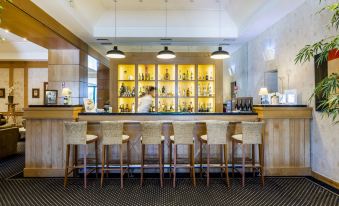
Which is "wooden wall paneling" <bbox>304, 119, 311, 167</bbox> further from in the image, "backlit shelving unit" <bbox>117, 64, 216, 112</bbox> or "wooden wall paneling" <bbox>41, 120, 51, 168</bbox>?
"wooden wall paneling" <bbox>41, 120, 51, 168</bbox>

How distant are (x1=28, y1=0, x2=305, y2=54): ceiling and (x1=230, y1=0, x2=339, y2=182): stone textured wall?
0.48 metres

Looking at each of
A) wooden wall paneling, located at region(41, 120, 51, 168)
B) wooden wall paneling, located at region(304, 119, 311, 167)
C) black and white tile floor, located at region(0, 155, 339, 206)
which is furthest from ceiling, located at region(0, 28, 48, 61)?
wooden wall paneling, located at region(304, 119, 311, 167)

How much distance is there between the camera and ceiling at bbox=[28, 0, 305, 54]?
5828 millimetres

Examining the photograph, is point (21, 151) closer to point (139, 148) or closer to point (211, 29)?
point (139, 148)

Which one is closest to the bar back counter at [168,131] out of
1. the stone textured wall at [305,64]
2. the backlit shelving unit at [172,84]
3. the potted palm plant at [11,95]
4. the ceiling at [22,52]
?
the stone textured wall at [305,64]

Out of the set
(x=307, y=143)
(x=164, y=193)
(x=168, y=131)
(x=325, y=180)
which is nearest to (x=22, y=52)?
(x=168, y=131)

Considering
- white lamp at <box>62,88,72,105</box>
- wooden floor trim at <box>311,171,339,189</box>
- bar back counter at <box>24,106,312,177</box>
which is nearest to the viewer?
wooden floor trim at <box>311,171,339,189</box>

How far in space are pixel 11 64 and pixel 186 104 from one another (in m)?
8.77

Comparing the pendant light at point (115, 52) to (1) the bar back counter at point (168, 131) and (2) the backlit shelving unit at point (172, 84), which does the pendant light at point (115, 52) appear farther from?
(1) the bar back counter at point (168, 131)

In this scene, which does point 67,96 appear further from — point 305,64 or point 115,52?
point 305,64

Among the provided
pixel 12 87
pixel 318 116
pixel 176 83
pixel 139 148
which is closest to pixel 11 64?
pixel 12 87

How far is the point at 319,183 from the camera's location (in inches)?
162

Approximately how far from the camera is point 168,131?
463 centimetres

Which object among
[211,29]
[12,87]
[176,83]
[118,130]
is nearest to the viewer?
[118,130]
